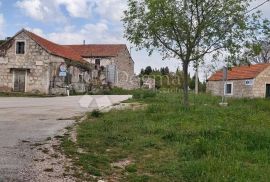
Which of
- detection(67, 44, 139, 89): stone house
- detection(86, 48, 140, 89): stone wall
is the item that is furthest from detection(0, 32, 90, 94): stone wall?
detection(86, 48, 140, 89): stone wall

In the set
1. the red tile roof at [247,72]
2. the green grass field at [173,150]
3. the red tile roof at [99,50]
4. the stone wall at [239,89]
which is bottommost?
the green grass field at [173,150]

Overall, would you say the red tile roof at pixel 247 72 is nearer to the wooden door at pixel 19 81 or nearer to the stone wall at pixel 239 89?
the stone wall at pixel 239 89

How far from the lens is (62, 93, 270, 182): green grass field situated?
23.5 ft

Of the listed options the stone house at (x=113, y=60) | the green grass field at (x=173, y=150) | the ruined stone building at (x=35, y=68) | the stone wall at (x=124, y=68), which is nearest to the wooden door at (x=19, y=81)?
the ruined stone building at (x=35, y=68)

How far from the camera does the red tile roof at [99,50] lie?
56.4m

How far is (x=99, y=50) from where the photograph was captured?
57719 mm

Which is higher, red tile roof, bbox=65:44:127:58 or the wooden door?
red tile roof, bbox=65:44:127:58

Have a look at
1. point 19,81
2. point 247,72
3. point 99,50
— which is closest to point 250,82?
point 247,72

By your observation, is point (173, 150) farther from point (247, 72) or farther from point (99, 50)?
point (99, 50)

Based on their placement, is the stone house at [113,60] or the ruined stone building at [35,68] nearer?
the ruined stone building at [35,68]

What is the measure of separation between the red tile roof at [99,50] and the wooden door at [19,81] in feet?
63.0

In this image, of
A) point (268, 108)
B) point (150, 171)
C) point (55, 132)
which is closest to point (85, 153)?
point (150, 171)

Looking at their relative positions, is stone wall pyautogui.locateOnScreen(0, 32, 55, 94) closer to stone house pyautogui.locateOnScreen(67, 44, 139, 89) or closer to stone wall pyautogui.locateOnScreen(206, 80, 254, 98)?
stone house pyautogui.locateOnScreen(67, 44, 139, 89)

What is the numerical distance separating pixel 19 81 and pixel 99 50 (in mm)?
20976
